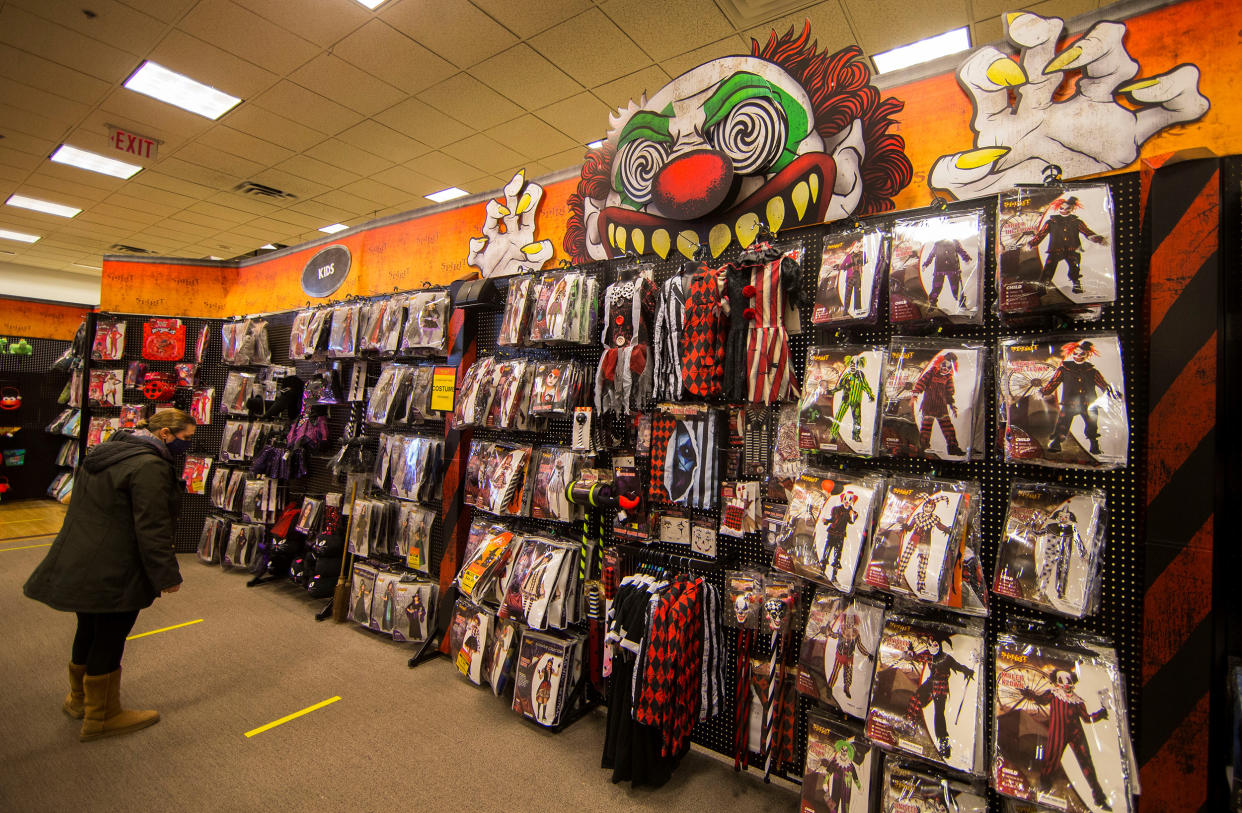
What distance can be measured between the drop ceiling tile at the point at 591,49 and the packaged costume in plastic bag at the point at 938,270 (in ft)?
9.24

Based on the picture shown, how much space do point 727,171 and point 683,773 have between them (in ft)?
8.93

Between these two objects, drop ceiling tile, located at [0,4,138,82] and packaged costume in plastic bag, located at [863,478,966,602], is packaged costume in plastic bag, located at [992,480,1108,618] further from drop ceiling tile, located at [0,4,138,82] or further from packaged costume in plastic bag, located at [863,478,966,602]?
drop ceiling tile, located at [0,4,138,82]

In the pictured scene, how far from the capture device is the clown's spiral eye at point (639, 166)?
2781 millimetres

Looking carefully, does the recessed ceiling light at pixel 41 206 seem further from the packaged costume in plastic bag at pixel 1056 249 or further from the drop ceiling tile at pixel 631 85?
the packaged costume in plastic bag at pixel 1056 249

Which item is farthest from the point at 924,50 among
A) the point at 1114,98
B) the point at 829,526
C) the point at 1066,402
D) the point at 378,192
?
the point at 378,192

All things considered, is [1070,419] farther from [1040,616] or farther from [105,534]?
[105,534]

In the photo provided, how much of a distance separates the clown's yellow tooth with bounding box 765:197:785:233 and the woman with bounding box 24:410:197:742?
3101 mm

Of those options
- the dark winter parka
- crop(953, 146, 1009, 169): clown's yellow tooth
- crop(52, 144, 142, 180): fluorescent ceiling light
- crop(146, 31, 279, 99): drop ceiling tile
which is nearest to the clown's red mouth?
crop(953, 146, 1009, 169): clown's yellow tooth

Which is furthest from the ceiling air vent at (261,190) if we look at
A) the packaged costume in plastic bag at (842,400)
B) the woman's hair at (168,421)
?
the packaged costume in plastic bag at (842,400)

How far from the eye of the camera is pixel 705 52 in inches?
157

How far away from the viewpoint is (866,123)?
2289mm

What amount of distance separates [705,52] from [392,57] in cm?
231

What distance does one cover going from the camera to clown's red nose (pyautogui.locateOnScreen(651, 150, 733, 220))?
2537 millimetres

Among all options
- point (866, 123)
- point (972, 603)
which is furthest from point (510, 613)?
point (866, 123)
